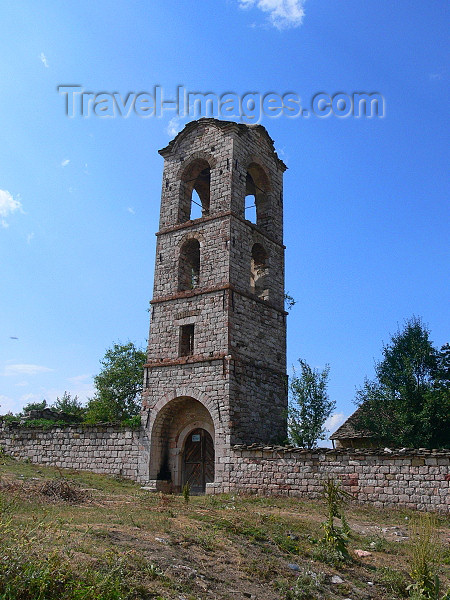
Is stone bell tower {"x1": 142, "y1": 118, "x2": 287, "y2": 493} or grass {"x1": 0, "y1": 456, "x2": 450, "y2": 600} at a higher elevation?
stone bell tower {"x1": 142, "y1": 118, "x2": 287, "y2": 493}

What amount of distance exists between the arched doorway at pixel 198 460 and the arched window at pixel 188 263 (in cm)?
515

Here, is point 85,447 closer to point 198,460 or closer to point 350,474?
point 198,460

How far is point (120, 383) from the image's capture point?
32812mm

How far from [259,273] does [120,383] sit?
53.3 feet

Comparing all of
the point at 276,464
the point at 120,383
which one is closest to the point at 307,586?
the point at 276,464

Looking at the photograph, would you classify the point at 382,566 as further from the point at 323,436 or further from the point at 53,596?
the point at 323,436

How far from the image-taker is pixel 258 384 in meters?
17.6

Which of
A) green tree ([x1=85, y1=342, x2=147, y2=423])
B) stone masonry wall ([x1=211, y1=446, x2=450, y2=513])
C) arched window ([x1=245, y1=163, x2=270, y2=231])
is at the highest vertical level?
arched window ([x1=245, y1=163, x2=270, y2=231])

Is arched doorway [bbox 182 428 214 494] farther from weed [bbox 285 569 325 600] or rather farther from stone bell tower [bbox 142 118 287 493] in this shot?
weed [bbox 285 569 325 600]

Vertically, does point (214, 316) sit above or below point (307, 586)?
above

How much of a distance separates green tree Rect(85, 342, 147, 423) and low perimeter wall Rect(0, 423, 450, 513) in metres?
11.8

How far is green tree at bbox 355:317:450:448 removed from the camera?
56.0ft

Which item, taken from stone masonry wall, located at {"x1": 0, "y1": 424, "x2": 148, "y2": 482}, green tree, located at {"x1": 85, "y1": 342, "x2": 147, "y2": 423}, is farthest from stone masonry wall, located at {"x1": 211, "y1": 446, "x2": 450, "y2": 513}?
green tree, located at {"x1": 85, "y1": 342, "x2": 147, "y2": 423}

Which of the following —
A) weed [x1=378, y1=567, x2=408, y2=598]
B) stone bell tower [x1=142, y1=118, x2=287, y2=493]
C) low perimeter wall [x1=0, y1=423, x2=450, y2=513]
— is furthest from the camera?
stone bell tower [x1=142, y1=118, x2=287, y2=493]
